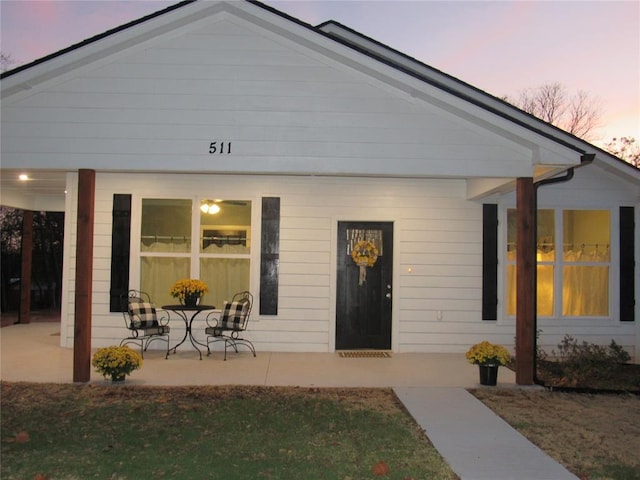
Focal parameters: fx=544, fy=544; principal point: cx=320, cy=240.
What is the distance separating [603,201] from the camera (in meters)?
9.22

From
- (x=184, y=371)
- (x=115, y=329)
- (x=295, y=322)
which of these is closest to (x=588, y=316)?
(x=295, y=322)

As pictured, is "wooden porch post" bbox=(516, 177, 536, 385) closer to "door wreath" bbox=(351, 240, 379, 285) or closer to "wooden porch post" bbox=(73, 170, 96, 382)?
"door wreath" bbox=(351, 240, 379, 285)

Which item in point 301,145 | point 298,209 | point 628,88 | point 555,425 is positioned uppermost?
point 628,88

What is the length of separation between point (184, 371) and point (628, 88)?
16.4 metres

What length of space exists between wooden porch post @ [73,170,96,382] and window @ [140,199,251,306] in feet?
7.93

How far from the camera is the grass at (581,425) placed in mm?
4223

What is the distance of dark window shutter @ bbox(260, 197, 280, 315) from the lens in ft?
29.0

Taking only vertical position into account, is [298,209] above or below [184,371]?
above

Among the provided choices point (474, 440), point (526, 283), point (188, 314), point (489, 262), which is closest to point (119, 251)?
point (188, 314)

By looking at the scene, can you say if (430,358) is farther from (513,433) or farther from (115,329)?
(115,329)

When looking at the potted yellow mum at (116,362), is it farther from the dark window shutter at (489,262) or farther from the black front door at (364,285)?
the dark window shutter at (489,262)

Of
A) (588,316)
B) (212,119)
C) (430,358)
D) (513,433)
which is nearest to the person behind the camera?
(513,433)

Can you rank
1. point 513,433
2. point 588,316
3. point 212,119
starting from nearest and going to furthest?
1. point 513,433
2. point 212,119
3. point 588,316

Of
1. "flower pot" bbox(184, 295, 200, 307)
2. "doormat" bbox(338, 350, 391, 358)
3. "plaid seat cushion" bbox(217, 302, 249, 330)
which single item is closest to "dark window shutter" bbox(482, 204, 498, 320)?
"doormat" bbox(338, 350, 391, 358)
